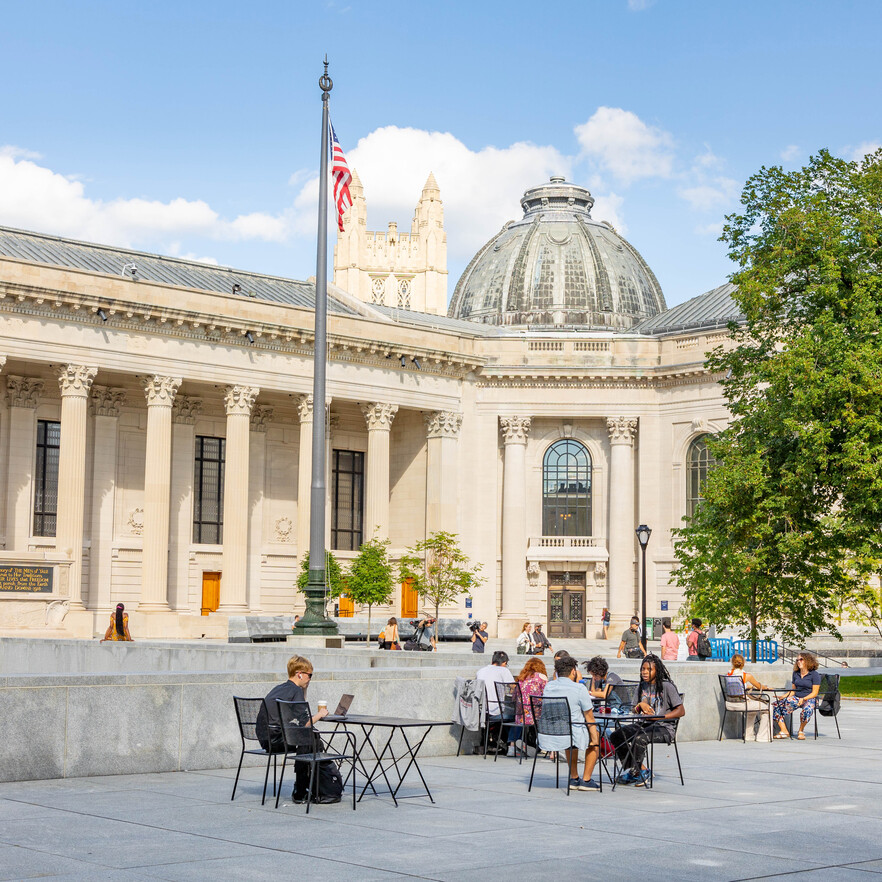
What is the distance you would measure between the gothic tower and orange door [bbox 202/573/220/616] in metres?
68.7

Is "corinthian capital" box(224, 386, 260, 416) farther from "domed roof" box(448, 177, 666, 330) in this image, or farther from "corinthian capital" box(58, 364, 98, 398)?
"domed roof" box(448, 177, 666, 330)

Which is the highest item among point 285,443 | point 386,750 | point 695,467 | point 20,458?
point 285,443

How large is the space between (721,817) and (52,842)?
19.8 feet

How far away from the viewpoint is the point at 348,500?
6116 cm

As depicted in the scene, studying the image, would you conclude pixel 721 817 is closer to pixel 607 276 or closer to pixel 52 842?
pixel 52 842

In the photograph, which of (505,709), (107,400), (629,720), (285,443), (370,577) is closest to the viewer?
(629,720)

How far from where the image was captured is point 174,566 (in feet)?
179

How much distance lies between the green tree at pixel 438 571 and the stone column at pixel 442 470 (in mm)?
1301

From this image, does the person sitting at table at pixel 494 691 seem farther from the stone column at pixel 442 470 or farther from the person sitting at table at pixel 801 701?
the stone column at pixel 442 470

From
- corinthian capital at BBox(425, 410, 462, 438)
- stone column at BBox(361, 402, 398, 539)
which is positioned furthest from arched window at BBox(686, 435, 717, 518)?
stone column at BBox(361, 402, 398, 539)

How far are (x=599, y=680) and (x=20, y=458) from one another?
38139 millimetres

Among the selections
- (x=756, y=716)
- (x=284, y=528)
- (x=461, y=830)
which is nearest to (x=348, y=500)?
(x=284, y=528)

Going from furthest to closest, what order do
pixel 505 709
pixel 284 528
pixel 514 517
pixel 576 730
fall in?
pixel 514 517
pixel 284 528
pixel 505 709
pixel 576 730

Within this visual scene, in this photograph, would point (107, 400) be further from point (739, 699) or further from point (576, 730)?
point (576, 730)
